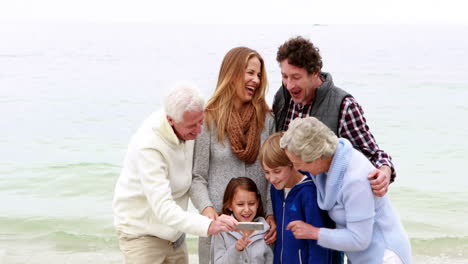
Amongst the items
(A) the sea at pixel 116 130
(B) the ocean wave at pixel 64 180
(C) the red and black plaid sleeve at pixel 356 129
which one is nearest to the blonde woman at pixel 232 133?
(A) the sea at pixel 116 130

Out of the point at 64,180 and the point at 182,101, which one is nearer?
the point at 182,101

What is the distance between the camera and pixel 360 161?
10.5ft

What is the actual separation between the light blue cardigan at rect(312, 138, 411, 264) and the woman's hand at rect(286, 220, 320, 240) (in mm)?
37

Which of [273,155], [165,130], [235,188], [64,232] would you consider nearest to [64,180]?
[64,232]

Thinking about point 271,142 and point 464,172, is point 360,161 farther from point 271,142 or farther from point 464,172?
point 464,172

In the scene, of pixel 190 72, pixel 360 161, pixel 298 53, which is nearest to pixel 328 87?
pixel 298 53

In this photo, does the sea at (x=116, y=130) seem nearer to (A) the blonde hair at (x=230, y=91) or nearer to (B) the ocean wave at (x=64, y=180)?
(B) the ocean wave at (x=64, y=180)

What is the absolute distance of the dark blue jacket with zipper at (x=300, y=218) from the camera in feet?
11.3

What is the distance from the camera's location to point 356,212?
10.4 ft

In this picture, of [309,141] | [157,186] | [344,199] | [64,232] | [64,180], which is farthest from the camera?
[64,180]

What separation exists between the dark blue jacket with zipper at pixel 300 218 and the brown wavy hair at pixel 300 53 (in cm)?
62

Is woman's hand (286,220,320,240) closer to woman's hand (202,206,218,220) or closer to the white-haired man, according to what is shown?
the white-haired man

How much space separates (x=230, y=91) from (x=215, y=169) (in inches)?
18.3

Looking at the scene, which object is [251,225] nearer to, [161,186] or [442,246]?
[161,186]
